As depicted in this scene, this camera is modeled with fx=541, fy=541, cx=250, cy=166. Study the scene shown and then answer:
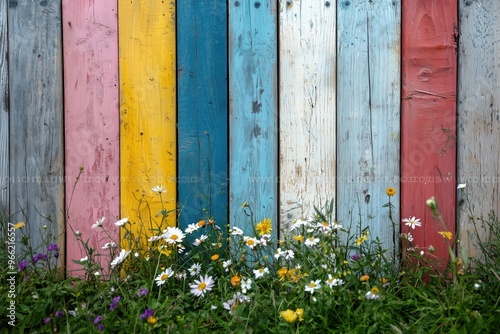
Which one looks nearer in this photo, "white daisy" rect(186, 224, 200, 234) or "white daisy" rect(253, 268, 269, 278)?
"white daisy" rect(253, 268, 269, 278)

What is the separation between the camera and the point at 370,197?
2.52 metres

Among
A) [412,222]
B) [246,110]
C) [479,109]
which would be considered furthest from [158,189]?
[479,109]

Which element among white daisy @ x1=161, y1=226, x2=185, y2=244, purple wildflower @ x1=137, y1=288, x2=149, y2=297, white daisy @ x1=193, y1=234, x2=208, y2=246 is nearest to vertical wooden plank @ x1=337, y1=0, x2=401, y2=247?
white daisy @ x1=193, y1=234, x2=208, y2=246

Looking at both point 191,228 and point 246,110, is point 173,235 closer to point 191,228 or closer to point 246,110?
point 191,228

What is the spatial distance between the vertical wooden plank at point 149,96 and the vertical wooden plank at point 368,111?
0.79 meters

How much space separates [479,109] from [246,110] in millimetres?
1069

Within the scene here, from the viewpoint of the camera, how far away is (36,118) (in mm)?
2557

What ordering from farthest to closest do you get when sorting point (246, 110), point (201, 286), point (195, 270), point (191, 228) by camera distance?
point (246, 110) → point (191, 228) → point (195, 270) → point (201, 286)

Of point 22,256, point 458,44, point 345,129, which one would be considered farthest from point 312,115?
point 22,256

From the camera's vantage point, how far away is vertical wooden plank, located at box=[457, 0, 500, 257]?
2471mm

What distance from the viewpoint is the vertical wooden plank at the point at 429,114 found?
8.13ft

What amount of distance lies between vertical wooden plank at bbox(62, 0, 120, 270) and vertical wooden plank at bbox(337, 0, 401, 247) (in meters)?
1.06

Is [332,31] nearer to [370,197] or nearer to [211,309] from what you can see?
[370,197]

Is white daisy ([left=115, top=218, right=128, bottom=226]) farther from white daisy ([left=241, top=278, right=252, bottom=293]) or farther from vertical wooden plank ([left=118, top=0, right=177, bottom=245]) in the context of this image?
white daisy ([left=241, top=278, right=252, bottom=293])
